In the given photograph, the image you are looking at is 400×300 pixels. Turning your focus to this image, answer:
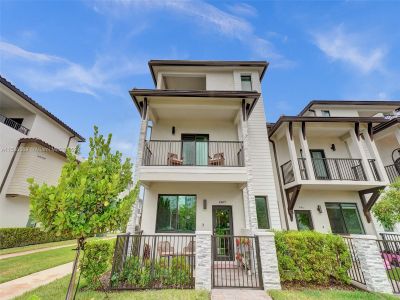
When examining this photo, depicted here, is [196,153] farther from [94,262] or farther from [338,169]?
[338,169]

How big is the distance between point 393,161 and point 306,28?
38.0 ft

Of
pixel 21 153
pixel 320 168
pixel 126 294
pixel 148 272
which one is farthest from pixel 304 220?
pixel 21 153

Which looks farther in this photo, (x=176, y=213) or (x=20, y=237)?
(x=20, y=237)

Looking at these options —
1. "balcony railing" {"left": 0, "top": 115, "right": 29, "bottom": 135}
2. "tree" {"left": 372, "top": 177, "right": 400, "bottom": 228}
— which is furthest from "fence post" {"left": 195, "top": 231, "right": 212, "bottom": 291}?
"balcony railing" {"left": 0, "top": 115, "right": 29, "bottom": 135}

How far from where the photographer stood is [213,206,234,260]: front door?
7766 mm

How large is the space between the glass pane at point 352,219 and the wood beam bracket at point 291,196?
3.10 meters

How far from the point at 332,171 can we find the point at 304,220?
3272mm

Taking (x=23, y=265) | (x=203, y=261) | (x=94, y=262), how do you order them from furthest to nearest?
(x=23, y=265), (x=203, y=261), (x=94, y=262)

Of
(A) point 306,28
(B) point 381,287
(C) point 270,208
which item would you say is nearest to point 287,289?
(B) point 381,287

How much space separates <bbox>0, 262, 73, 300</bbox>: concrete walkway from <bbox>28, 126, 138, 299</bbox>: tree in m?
3.23

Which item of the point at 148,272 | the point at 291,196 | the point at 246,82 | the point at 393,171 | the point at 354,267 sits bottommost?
the point at 148,272

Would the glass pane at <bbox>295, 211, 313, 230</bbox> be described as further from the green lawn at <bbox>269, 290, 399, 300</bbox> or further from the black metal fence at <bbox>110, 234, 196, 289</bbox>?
the black metal fence at <bbox>110, 234, 196, 289</bbox>

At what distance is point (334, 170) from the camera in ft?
32.7

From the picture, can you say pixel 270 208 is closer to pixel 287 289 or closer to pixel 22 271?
pixel 287 289
